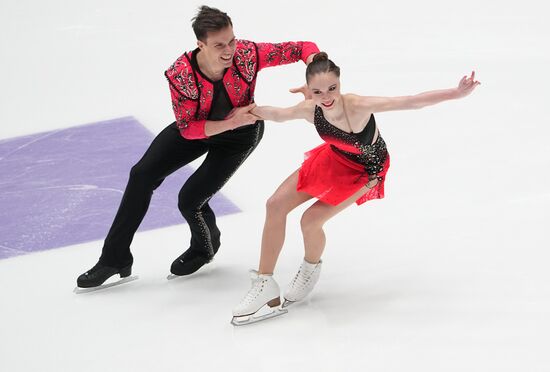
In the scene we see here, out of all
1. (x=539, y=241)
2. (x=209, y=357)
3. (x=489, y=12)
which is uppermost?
(x=489, y=12)

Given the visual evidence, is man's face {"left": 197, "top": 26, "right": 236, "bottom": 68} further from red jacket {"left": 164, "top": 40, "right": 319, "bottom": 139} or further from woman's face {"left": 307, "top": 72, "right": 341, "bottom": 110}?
woman's face {"left": 307, "top": 72, "right": 341, "bottom": 110}

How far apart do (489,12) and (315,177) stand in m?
4.95

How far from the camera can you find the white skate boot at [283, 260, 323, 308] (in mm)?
4262

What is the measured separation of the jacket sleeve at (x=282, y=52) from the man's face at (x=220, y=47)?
0.83 ft

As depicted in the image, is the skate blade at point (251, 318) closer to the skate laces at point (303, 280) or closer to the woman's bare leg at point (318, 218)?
the skate laces at point (303, 280)

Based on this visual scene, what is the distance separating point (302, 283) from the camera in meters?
4.26

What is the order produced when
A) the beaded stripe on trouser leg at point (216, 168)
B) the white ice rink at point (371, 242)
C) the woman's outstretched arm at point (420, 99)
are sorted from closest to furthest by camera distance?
1. the woman's outstretched arm at point (420, 99)
2. the white ice rink at point (371, 242)
3. the beaded stripe on trouser leg at point (216, 168)

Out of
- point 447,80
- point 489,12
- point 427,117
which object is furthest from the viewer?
point 489,12

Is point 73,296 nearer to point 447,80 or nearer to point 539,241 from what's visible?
point 539,241

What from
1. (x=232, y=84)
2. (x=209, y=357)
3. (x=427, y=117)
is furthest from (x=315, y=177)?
(x=427, y=117)

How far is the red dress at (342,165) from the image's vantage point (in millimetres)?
4066

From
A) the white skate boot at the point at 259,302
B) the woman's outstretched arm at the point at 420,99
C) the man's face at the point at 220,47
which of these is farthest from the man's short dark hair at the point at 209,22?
the white skate boot at the point at 259,302

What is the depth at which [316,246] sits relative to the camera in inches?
166

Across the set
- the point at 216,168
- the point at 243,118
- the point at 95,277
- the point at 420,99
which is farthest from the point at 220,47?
the point at 95,277
